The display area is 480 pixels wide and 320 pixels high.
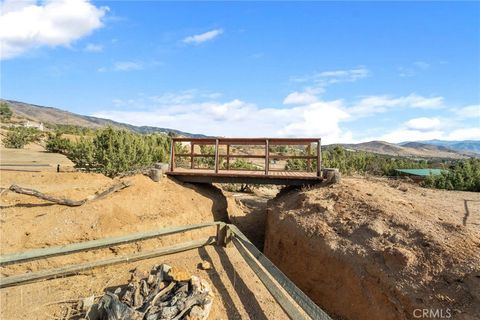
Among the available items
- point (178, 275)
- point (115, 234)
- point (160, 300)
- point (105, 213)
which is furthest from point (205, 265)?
point (105, 213)

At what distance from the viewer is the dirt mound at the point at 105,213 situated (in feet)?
23.3

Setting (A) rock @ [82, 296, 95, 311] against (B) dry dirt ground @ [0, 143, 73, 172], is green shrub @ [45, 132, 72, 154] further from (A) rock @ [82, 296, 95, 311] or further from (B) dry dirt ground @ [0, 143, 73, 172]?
(A) rock @ [82, 296, 95, 311]

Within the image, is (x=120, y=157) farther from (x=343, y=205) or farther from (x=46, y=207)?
(x=343, y=205)

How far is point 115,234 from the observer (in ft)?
24.7

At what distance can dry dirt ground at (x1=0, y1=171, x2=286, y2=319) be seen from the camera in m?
5.08

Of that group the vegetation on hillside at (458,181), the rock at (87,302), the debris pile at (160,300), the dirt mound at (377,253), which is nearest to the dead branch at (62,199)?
the rock at (87,302)

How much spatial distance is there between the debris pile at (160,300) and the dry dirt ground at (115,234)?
1.14 ft

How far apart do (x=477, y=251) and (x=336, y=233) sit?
7.86ft

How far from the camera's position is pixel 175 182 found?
1062 centimetres

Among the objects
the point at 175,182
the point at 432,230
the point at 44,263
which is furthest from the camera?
the point at 175,182

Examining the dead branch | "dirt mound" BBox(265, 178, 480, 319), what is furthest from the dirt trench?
the dead branch

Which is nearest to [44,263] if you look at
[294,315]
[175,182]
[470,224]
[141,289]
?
[141,289]

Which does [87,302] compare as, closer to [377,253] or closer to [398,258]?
[377,253]

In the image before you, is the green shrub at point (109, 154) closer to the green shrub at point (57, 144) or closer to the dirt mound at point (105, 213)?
the dirt mound at point (105, 213)
